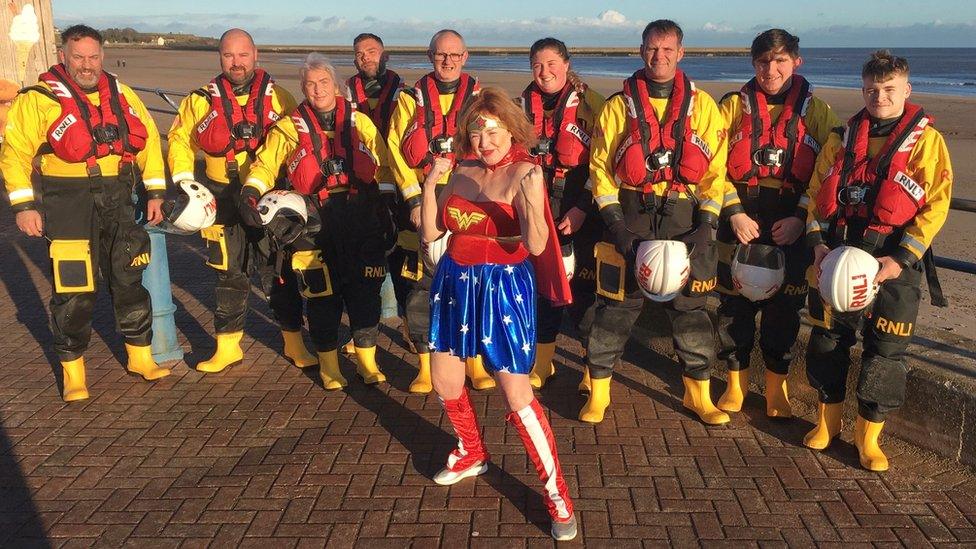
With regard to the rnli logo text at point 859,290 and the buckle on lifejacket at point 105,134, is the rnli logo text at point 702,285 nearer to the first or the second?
the rnli logo text at point 859,290

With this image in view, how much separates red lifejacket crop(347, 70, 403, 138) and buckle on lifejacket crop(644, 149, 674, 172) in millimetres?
2250

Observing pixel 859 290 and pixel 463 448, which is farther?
pixel 463 448

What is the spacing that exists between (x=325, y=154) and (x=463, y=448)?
2255mm

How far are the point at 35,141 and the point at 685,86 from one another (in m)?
4.29

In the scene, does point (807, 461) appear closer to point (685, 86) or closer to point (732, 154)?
point (732, 154)

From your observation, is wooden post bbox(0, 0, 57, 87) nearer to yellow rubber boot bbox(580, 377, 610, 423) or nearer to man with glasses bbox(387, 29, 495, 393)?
man with glasses bbox(387, 29, 495, 393)

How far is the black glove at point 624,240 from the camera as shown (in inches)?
183

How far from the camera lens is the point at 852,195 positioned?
414cm

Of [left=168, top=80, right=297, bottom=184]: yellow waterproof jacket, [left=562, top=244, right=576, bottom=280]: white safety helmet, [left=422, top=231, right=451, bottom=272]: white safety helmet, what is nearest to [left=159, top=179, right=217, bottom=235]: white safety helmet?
[left=168, top=80, right=297, bottom=184]: yellow waterproof jacket

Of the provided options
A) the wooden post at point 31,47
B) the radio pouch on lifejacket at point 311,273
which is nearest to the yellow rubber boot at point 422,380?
the radio pouch on lifejacket at point 311,273

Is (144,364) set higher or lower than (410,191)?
lower

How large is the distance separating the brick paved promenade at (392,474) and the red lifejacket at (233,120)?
1753 mm

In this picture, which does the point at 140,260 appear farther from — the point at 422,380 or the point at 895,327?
the point at 895,327

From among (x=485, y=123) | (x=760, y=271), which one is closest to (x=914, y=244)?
(x=760, y=271)
